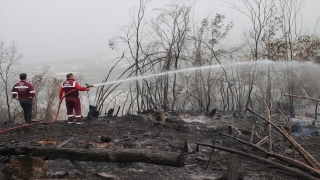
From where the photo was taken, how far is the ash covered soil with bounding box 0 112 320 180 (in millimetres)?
4656

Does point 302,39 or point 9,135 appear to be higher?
point 302,39

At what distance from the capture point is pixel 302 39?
1845 centimetres

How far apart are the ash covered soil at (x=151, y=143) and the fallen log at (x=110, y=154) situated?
0.46 m

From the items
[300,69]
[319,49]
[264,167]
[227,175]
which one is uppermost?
[319,49]

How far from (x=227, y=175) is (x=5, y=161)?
125 inches

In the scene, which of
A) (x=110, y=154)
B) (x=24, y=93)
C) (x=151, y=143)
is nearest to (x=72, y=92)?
(x=24, y=93)

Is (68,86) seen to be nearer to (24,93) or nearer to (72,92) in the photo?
(72,92)

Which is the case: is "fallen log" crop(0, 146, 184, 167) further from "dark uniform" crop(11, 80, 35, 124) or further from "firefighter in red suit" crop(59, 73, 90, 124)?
"dark uniform" crop(11, 80, 35, 124)

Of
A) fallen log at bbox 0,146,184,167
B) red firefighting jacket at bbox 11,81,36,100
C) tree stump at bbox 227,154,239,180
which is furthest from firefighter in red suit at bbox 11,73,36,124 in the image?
tree stump at bbox 227,154,239,180

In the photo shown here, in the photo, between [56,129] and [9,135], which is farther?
[56,129]

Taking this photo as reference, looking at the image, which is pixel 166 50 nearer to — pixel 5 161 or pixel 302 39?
pixel 302 39

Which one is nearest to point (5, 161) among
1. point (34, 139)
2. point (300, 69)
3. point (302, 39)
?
point (34, 139)

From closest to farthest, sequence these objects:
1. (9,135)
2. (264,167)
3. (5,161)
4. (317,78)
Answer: (5,161), (264,167), (9,135), (317,78)

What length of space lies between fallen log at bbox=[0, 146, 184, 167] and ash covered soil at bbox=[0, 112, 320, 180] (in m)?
0.46
